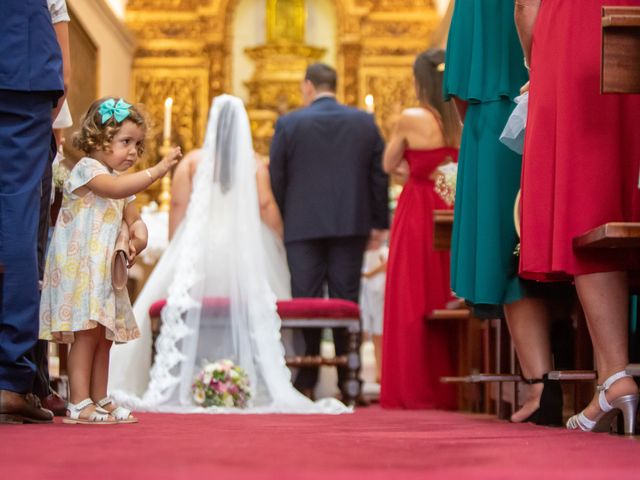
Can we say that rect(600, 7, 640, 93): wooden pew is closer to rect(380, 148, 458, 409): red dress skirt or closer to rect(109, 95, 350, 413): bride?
rect(109, 95, 350, 413): bride

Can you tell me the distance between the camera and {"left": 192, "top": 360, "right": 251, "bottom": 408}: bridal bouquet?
5520mm

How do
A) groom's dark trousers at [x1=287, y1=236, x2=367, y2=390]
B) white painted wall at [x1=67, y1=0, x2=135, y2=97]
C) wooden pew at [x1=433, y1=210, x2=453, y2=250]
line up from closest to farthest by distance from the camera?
1. wooden pew at [x1=433, y1=210, x2=453, y2=250]
2. groom's dark trousers at [x1=287, y1=236, x2=367, y2=390]
3. white painted wall at [x1=67, y1=0, x2=135, y2=97]

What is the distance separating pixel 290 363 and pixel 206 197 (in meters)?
0.98

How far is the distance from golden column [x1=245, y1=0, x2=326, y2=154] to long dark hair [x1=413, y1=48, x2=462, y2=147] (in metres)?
7.63

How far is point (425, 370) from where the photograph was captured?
659 centimetres

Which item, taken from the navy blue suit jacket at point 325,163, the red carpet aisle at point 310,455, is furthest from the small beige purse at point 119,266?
the navy blue suit jacket at point 325,163

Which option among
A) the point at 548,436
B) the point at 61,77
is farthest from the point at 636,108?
the point at 61,77

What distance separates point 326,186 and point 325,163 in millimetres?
141

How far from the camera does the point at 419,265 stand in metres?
6.68

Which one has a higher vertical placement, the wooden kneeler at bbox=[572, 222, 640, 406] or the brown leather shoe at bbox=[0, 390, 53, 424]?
the wooden kneeler at bbox=[572, 222, 640, 406]

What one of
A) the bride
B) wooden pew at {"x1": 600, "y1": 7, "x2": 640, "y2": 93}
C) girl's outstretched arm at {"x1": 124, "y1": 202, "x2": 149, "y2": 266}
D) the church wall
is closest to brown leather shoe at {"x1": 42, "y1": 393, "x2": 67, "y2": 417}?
the bride

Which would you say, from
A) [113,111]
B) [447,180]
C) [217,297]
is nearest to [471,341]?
[447,180]

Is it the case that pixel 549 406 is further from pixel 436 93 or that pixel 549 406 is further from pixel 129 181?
pixel 436 93

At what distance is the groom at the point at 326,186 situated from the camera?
728 cm
